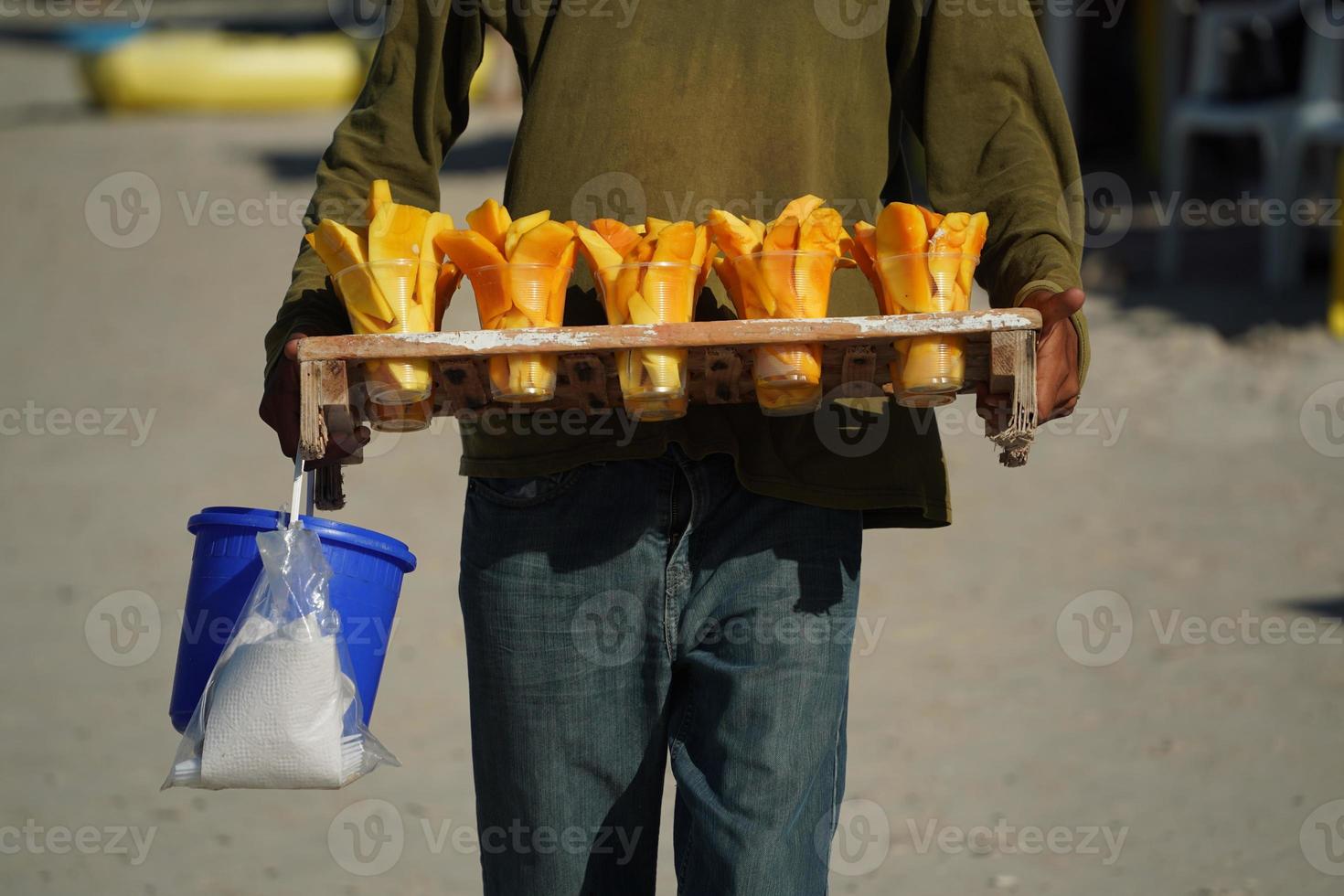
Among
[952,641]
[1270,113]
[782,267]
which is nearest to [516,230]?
[782,267]

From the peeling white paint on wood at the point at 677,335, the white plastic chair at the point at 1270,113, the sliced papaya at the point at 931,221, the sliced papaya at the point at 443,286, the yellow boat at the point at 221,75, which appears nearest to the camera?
the peeling white paint on wood at the point at 677,335

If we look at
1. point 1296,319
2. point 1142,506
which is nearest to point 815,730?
point 1142,506

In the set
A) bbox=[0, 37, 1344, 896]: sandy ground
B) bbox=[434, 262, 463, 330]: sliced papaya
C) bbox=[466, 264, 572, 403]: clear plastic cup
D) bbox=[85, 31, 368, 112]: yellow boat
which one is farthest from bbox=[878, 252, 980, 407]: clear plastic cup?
bbox=[85, 31, 368, 112]: yellow boat

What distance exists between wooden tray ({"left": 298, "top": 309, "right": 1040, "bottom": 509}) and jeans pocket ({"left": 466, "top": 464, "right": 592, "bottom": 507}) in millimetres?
182

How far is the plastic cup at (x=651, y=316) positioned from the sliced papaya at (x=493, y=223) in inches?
5.5

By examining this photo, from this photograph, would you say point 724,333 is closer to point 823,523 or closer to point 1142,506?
point 823,523

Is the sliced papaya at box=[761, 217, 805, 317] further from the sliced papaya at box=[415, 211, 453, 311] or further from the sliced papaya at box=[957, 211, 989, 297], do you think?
the sliced papaya at box=[415, 211, 453, 311]

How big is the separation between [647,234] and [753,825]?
2.60ft

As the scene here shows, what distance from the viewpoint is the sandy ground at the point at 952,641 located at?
406 centimetres

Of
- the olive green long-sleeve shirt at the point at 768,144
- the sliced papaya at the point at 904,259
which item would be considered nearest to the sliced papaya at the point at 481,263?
the olive green long-sleeve shirt at the point at 768,144

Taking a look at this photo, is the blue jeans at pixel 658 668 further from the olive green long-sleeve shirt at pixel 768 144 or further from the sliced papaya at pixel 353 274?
the sliced papaya at pixel 353 274

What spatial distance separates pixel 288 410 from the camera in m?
2.00

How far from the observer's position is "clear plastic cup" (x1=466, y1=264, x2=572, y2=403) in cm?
188

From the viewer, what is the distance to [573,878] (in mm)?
2174
